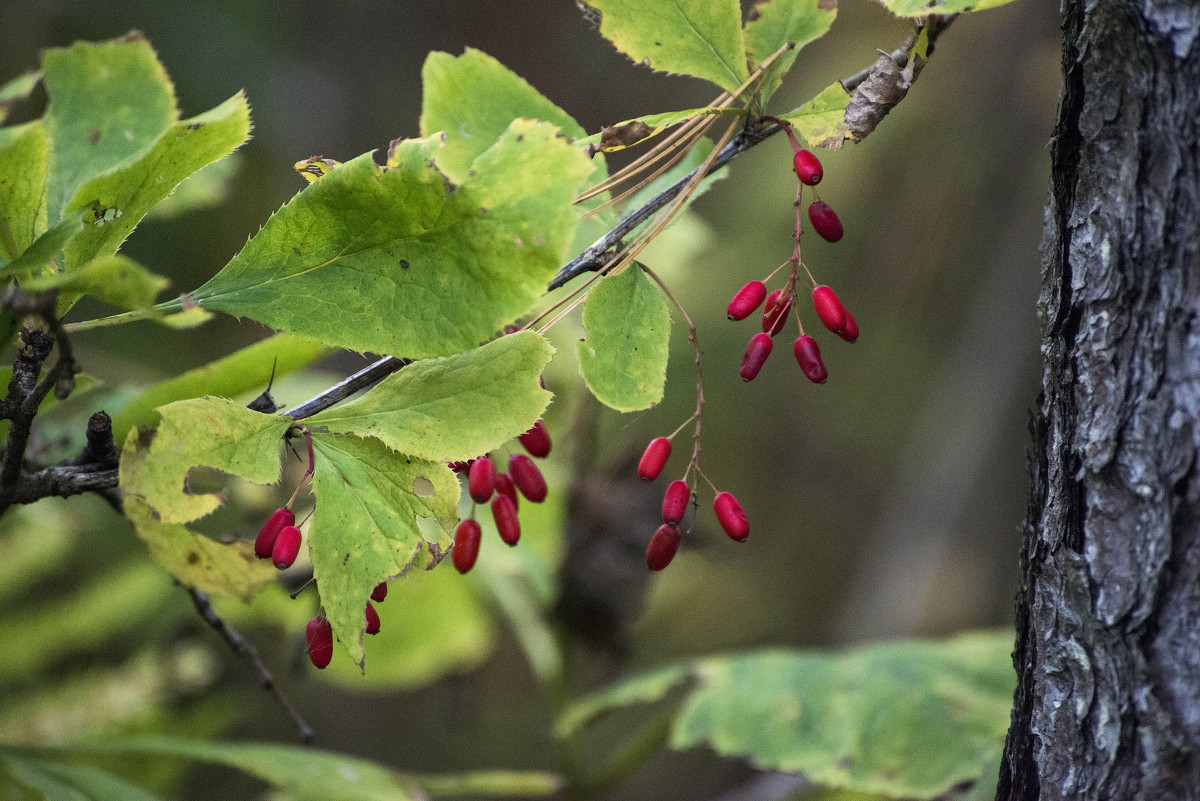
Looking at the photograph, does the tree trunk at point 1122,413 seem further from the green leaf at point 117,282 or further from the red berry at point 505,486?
the green leaf at point 117,282

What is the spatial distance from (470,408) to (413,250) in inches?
4.3

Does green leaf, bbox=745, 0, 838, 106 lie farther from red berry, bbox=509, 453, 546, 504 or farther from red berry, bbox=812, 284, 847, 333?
red berry, bbox=509, 453, 546, 504

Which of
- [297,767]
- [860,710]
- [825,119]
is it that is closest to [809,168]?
[825,119]

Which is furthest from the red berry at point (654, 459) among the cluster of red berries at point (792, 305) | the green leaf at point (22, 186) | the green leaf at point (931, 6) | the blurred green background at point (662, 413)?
the blurred green background at point (662, 413)

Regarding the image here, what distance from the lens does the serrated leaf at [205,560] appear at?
688 mm

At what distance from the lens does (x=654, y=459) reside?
0.72m

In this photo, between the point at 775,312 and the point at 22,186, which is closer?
the point at 22,186

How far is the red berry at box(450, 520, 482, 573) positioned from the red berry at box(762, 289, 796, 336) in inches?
11.3

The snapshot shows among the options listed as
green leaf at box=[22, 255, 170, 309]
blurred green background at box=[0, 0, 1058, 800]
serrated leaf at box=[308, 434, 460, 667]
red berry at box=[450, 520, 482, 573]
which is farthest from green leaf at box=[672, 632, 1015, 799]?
green leaf at box=[22, 255, 170, 309]

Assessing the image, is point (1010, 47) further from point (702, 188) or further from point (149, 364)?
point (149, 364)

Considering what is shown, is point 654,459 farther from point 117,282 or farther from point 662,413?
point 662,413

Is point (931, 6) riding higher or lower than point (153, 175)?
lower

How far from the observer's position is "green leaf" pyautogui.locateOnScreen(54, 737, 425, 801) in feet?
2.92

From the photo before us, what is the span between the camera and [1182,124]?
1.67 feet
